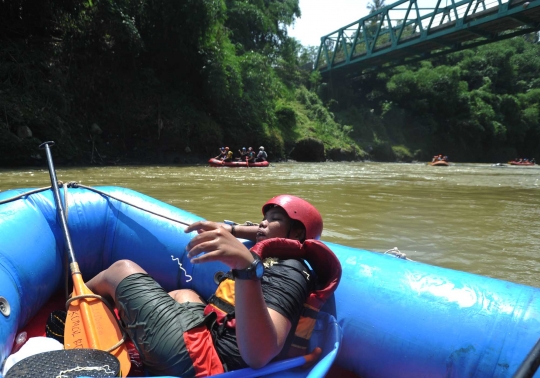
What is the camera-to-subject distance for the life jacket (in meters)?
1.56

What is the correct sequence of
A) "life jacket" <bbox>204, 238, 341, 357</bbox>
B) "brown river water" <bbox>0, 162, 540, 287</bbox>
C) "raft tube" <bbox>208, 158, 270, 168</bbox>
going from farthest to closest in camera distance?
"raft tube" <bbox>208, 158, 270, 168</bbox> < "brown river water" <bbox>0, 162, 540, 287</bbox> < "life jacket" <bbox>204, 238, 341, 357</bbox>

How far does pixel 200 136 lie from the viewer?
16422 mm

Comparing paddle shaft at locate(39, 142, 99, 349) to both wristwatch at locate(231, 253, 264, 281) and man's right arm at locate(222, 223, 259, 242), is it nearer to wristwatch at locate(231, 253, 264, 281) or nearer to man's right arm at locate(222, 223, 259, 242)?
man's right arm at locate(222, 223, 259, 242)

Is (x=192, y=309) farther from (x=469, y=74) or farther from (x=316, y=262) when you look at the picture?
(x=469, y=74)

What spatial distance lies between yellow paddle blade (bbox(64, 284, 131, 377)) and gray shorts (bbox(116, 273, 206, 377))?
0.11m

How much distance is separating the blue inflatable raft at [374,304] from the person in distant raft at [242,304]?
0.14 m

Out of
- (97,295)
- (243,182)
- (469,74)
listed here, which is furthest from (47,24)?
(469,74)

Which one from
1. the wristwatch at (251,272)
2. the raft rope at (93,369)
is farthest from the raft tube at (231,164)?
the wristwatch at (251,272)

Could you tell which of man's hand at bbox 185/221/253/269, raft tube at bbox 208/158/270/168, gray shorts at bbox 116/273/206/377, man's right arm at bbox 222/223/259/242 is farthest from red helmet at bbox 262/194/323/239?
raft tube at bbox 208/158/270/168

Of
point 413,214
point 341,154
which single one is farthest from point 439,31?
point 413,214

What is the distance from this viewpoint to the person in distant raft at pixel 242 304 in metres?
1.21

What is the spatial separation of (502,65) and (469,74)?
3.53m

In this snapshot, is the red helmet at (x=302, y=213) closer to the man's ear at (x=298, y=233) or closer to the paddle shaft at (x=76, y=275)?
the man's ear at (x=298, y=233)

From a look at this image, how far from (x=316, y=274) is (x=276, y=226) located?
297 mm
